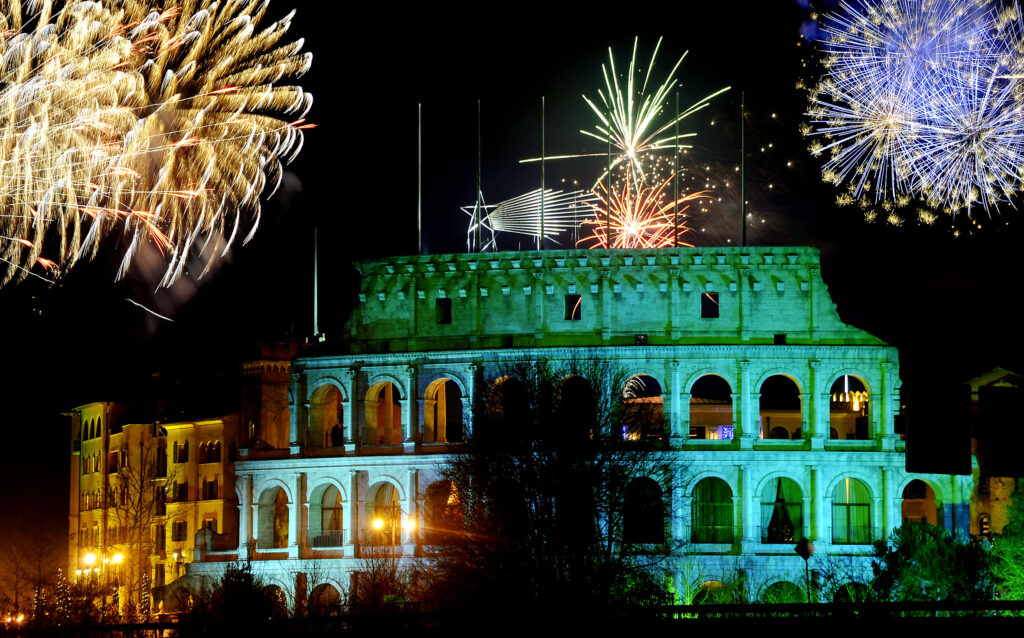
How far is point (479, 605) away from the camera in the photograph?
42938 millimetres

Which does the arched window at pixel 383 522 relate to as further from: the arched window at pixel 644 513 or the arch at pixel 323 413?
the arched window at pixel 644 513

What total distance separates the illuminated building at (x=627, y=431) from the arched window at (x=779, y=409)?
12849mm

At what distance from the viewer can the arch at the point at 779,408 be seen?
3012 inches

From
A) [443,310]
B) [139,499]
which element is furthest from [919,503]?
[139,499]

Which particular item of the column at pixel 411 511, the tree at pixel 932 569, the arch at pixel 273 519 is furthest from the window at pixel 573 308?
the tree at pixel 932 569

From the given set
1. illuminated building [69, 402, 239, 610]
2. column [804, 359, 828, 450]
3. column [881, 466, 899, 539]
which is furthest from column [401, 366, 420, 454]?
column [881, 466, 899, 539]

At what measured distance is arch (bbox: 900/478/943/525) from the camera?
5775 centimetres

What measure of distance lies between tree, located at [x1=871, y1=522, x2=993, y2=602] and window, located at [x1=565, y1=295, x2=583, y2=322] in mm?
16464

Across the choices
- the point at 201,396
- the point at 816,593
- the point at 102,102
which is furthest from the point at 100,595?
the point at 816,593

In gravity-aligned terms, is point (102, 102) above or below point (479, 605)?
above

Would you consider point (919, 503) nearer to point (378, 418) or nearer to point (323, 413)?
point (378, 418)

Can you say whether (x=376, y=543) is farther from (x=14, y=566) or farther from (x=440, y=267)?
(x=14, y=566)

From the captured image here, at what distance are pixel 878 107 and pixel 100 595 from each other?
36.7 meters

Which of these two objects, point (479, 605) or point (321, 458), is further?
point (321, 458)
